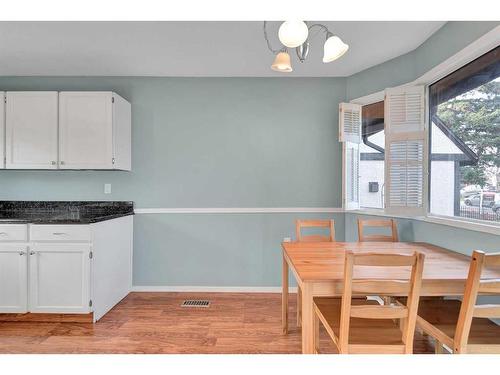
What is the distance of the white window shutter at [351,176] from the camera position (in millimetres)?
3673

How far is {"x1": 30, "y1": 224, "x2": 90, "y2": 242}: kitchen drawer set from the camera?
2861 millimetres

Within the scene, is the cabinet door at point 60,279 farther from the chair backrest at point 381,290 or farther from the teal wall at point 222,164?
the chair backrest at point 381,290

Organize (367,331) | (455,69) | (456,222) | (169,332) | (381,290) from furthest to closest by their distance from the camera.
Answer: (169,332) → (455,69) → (456,222) → (367,331) → (381,290)

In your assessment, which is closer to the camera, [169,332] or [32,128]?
[169,332]

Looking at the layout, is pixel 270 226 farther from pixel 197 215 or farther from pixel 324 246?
pixel 324 246

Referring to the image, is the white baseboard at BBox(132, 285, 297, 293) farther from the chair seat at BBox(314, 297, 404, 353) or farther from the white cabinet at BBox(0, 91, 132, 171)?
the chair seat at BBox(314, 297, 404, 353)

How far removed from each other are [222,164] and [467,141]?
236cm

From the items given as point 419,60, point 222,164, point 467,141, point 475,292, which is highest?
point 419,60

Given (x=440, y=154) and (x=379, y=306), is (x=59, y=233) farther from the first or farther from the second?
(x=440, y=154)

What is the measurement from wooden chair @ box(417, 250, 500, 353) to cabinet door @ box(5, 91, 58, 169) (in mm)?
3554

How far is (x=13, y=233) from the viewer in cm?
287

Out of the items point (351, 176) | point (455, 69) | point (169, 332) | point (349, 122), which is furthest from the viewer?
point (351, 176)

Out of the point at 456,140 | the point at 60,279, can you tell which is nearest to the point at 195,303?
the point at 60,279

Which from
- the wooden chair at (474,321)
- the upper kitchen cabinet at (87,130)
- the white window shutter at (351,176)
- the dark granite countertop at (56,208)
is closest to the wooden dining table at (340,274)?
the wooden chair at (474,321)
